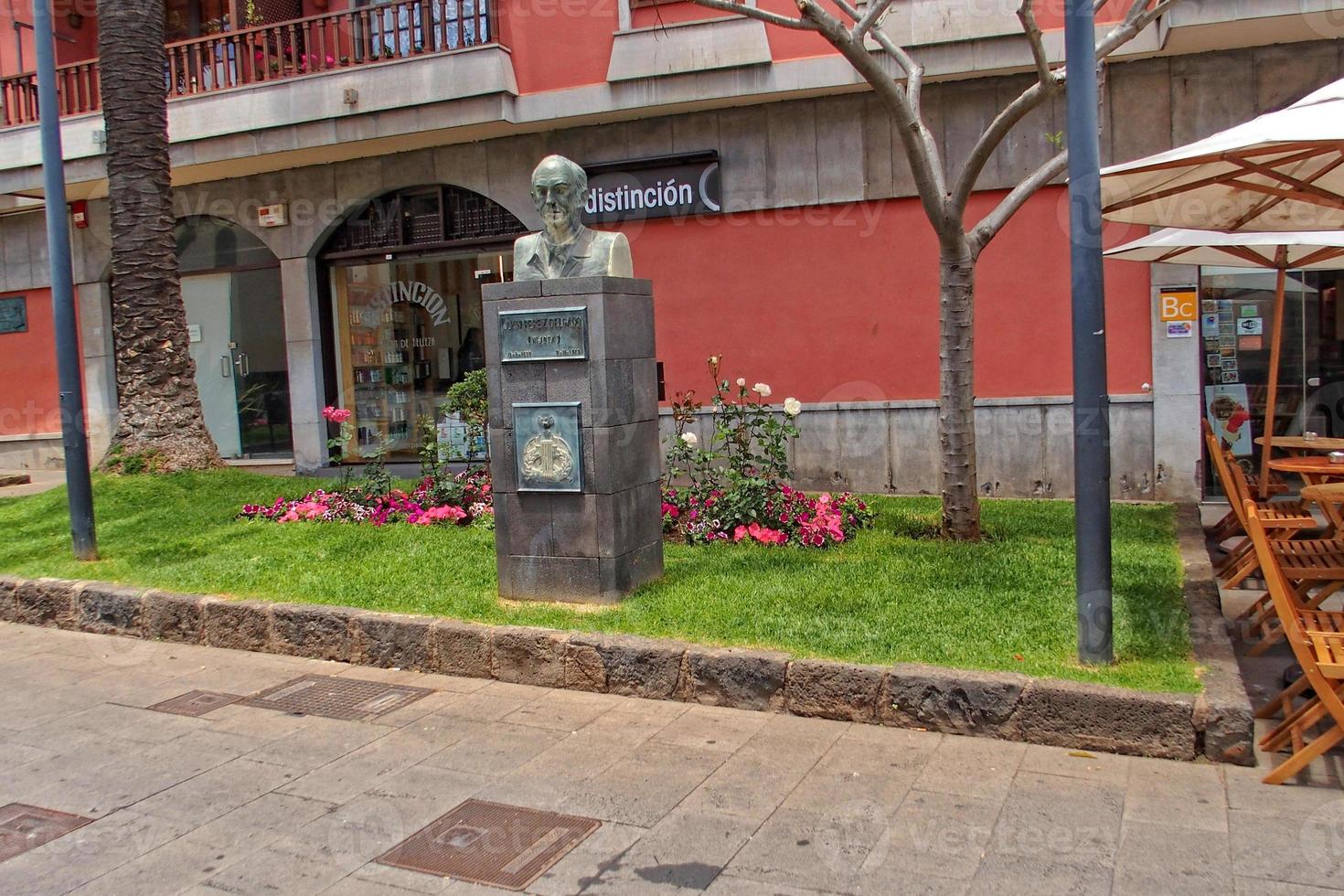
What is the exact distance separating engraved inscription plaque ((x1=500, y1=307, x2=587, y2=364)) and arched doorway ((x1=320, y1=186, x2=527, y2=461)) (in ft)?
21.9

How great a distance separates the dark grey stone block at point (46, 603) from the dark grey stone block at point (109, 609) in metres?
0.11

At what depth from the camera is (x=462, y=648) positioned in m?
6.20

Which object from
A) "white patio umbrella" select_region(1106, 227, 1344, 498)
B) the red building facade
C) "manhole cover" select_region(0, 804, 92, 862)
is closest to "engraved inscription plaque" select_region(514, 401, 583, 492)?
"manhole cover" select_region(0, 804, 92, 862)

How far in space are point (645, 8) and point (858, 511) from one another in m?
Answer: 6.23

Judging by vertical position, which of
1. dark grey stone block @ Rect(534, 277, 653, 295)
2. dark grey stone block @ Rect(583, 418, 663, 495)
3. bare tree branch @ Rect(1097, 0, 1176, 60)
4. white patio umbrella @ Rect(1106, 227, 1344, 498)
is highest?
bare tree branch @ Rect(1097, 0, 1176, 60)

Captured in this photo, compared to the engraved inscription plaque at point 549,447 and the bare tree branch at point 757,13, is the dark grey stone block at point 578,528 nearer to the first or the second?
the engraved inscription plaque at point 549,447

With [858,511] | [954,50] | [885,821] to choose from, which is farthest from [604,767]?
[954,50]

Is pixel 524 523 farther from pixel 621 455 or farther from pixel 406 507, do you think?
pixel 406 507

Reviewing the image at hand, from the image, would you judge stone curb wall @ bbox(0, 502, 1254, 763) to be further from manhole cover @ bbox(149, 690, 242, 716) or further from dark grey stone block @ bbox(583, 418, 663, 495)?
dark grey stone block @ bbox(583, 418, 663, 495)

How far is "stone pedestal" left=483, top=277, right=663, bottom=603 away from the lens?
21.2 ft

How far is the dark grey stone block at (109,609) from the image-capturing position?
7410 mm

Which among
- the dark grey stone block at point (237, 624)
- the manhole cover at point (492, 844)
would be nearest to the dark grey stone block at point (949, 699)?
the manhole cover at point (492, 844)

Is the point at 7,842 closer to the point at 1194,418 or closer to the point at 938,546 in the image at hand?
the point at 938,546

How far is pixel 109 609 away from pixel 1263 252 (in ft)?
30.0
